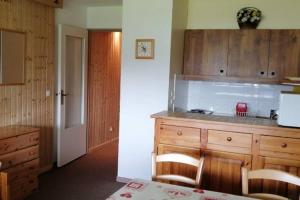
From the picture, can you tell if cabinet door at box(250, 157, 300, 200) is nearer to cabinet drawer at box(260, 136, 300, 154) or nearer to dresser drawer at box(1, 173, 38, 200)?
cabinet drawer at box(260, 136, 300, 154)

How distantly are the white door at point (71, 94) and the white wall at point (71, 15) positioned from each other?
0.11m

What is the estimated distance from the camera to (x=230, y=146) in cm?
291

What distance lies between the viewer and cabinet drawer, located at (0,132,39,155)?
312 centimetres

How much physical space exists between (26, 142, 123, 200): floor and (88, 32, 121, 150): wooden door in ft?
2.14

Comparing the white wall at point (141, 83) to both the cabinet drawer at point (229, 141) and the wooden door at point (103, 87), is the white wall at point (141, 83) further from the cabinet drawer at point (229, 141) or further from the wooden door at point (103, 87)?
the wooden door at point (103, 87)

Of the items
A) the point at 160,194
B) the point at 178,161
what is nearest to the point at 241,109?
the point at 178,161

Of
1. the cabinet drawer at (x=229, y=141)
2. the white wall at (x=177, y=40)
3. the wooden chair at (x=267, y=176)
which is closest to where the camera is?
the wooden chair at (x=267, y=176)

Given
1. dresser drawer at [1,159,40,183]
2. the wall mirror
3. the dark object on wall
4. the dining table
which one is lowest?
dresser drawer at [1,159,40,183]

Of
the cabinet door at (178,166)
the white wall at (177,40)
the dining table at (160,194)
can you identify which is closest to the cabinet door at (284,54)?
the white wall at (177,40)

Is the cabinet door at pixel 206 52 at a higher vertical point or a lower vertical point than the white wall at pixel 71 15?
lower

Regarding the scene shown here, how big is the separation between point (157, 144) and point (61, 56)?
203 cm

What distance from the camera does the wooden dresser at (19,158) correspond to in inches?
124

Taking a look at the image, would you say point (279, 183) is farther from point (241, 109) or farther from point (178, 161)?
point (241, 109)

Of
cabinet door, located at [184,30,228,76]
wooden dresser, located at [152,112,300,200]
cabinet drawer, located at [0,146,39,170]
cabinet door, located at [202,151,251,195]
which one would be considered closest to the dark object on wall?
cabinet door, located at [184,30,228,76]
